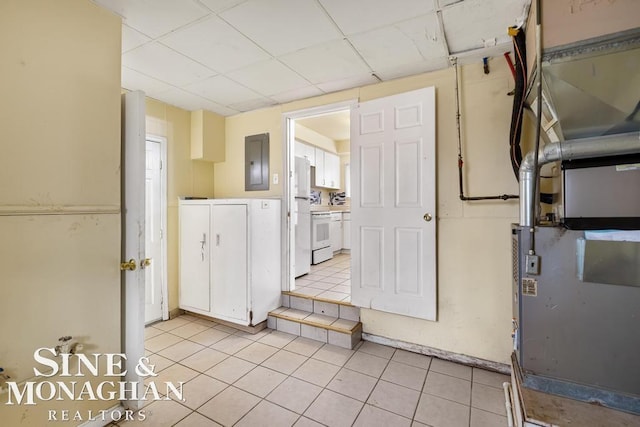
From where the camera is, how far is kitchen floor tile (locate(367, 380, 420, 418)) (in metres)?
1.72

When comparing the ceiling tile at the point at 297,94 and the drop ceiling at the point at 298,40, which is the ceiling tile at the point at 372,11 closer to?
the drop ceiling at the point at 298,40

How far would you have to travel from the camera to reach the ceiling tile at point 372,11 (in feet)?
5.10

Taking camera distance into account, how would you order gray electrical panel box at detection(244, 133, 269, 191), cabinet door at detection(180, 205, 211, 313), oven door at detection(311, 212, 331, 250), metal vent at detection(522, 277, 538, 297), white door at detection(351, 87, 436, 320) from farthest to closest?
1. oven door at detection(311, 212, 331, 250)
2. gray electrical panel box at detection(244, 133, 269, 191)
3. cabinet door at detection(180, 205, 211, 313)
4. white door at detection(351, 87, 436, 320)
5. metal vent at detection(522, 277, 538, 297)

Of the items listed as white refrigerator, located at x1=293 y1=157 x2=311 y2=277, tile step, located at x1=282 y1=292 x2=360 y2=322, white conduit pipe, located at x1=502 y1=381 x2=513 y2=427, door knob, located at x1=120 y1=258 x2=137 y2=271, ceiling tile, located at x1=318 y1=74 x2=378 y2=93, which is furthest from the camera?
white refrigerator, located at x1=293 y1=157 x2=311 y2=277

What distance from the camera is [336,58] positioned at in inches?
84.0

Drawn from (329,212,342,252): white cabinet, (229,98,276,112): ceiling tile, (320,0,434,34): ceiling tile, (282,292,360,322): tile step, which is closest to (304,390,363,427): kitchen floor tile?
(282,292,360,322): tile step

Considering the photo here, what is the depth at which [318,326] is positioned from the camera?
2.60 metres

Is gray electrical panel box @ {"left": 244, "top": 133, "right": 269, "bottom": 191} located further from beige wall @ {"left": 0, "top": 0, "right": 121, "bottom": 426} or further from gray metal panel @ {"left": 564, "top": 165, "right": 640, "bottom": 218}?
gray metal panel @ {"left": 564, "top": 165, "right": 640, "bottom": 218}

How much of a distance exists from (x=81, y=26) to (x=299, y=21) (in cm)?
122

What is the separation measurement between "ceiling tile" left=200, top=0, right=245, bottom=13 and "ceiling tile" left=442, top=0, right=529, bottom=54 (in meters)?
1.24

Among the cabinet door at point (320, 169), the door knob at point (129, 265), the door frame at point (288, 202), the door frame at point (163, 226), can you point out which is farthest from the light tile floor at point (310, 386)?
the cabinet door at point (320, 169)

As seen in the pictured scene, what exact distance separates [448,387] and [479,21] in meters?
2.46

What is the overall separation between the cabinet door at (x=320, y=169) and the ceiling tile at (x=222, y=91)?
2461 millimetres

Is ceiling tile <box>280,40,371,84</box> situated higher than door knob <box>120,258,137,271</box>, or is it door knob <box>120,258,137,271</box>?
ceiling tile <box>280,40,371,84</box>
